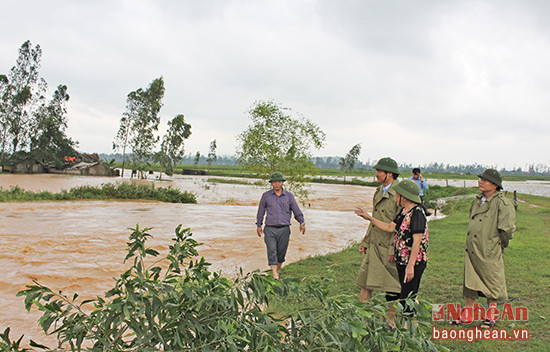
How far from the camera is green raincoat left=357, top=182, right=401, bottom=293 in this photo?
486cm

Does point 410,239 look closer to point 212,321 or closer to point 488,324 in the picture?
point 488,324

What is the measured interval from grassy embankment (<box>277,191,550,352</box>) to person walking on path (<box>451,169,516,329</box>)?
22.5 inches

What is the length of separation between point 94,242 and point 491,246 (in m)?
10.8

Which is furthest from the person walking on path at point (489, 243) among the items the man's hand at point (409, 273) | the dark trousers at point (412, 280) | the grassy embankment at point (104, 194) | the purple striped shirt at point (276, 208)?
the grassy embankment at point (104, 194)

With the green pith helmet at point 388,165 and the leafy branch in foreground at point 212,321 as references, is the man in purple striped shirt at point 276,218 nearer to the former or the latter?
the green pith helmet at point 388,165

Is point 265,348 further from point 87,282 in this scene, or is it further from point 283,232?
point 87,282

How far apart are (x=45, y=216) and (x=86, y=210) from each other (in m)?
2.80

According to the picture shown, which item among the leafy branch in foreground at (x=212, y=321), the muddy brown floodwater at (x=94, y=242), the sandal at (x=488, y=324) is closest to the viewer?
the leafy branch in foreground at (x=212, y=321)

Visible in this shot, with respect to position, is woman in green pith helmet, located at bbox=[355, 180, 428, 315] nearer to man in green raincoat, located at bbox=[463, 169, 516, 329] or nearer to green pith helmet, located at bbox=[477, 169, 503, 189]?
man in green raincoat, located at bbox=[463, 169, 516, 329]

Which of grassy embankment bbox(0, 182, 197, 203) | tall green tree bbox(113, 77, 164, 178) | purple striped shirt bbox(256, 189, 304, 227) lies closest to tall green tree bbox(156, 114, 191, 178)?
tall green tree bbox(113, 77, 164, 178)

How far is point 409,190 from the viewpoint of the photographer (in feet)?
15.0

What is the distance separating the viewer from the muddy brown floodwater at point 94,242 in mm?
7759

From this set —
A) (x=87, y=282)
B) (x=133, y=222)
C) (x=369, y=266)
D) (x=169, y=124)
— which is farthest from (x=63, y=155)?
(x=369, y=266)

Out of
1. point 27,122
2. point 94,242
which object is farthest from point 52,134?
point 94,242
